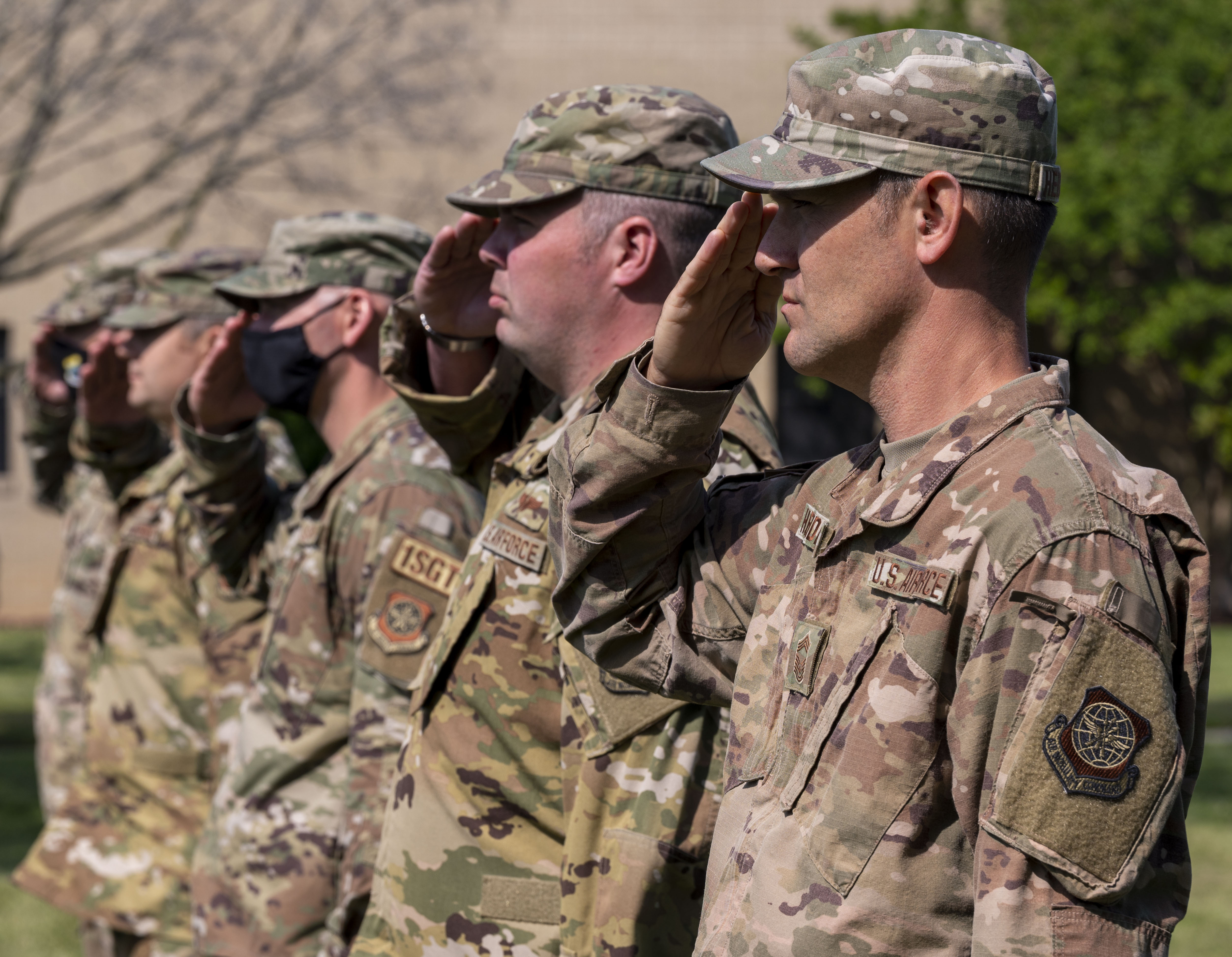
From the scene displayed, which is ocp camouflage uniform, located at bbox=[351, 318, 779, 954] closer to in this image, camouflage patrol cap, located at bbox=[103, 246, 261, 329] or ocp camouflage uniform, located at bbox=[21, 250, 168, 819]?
camouflage patrol cap, located at bbox=[103, 246, 261, 329]

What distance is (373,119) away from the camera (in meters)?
10.5

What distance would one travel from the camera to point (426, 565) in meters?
3.21

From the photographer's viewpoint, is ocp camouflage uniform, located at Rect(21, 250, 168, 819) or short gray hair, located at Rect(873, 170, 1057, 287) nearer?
short gray hair, located at Rect(873, 170, 1057, 287)

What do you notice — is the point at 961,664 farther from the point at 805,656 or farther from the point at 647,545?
the point at 647,545

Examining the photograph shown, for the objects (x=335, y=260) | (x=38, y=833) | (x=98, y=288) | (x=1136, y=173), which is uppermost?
(x=335, y=260)

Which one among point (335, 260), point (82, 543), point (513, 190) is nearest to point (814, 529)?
point (513, 190)

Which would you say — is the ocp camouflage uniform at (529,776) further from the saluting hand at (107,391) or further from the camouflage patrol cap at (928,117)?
the saluting hand at (107,391)

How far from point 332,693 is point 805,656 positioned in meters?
1.94

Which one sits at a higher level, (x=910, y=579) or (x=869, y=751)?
(x=910, y=579)

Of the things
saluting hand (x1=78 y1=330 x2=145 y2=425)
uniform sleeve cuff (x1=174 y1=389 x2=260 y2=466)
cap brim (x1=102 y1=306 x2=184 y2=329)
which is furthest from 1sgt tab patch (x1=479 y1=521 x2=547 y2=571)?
saluting hand (x1=78 y1=330 x2=145 y2=425)

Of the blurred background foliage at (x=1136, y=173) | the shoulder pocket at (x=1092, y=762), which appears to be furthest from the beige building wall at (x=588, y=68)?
the shoulder pocket at (x=1092, y=762)

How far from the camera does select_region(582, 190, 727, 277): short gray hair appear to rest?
2662 millimetres

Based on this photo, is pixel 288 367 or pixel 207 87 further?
pixel 207 87

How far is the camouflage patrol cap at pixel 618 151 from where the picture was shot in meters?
2.66
